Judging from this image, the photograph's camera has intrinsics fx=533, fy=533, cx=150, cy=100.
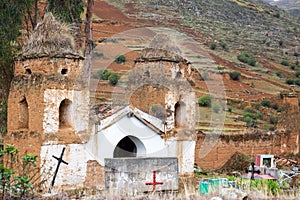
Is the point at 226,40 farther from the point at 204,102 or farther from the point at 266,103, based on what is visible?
the point at 204,102

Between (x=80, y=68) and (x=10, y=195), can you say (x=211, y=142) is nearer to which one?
(x=80, y=68)

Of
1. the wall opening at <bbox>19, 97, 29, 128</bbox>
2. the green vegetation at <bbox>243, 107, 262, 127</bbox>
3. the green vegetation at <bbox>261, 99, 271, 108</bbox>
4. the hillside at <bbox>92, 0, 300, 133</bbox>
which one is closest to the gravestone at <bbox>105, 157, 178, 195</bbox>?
the wall opening at <bbox>19, 97, 29, 128</bbox>

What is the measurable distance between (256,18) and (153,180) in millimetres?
59997

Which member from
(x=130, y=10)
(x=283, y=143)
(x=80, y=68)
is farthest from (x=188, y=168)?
(x=130, y=10)

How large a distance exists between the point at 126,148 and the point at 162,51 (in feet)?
9.21

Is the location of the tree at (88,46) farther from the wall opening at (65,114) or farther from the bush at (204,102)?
the bush at (204,102)

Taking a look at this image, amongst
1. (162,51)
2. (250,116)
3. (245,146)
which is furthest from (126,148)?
(250,116)

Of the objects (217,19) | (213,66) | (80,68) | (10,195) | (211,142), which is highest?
(217,19)

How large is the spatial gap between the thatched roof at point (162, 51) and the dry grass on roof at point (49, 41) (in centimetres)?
253

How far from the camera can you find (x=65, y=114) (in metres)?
12.4

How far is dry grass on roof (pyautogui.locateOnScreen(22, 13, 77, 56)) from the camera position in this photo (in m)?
12.2

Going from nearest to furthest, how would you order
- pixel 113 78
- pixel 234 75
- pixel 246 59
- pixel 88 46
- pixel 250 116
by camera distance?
pixel 88 46 < pixel 113 78 < pixel 250 116 < pixel 234 75 < pixel 246 59

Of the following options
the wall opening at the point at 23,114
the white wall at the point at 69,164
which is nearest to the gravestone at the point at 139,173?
the white wall at the point at 69,164

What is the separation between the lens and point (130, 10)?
2309 inches
